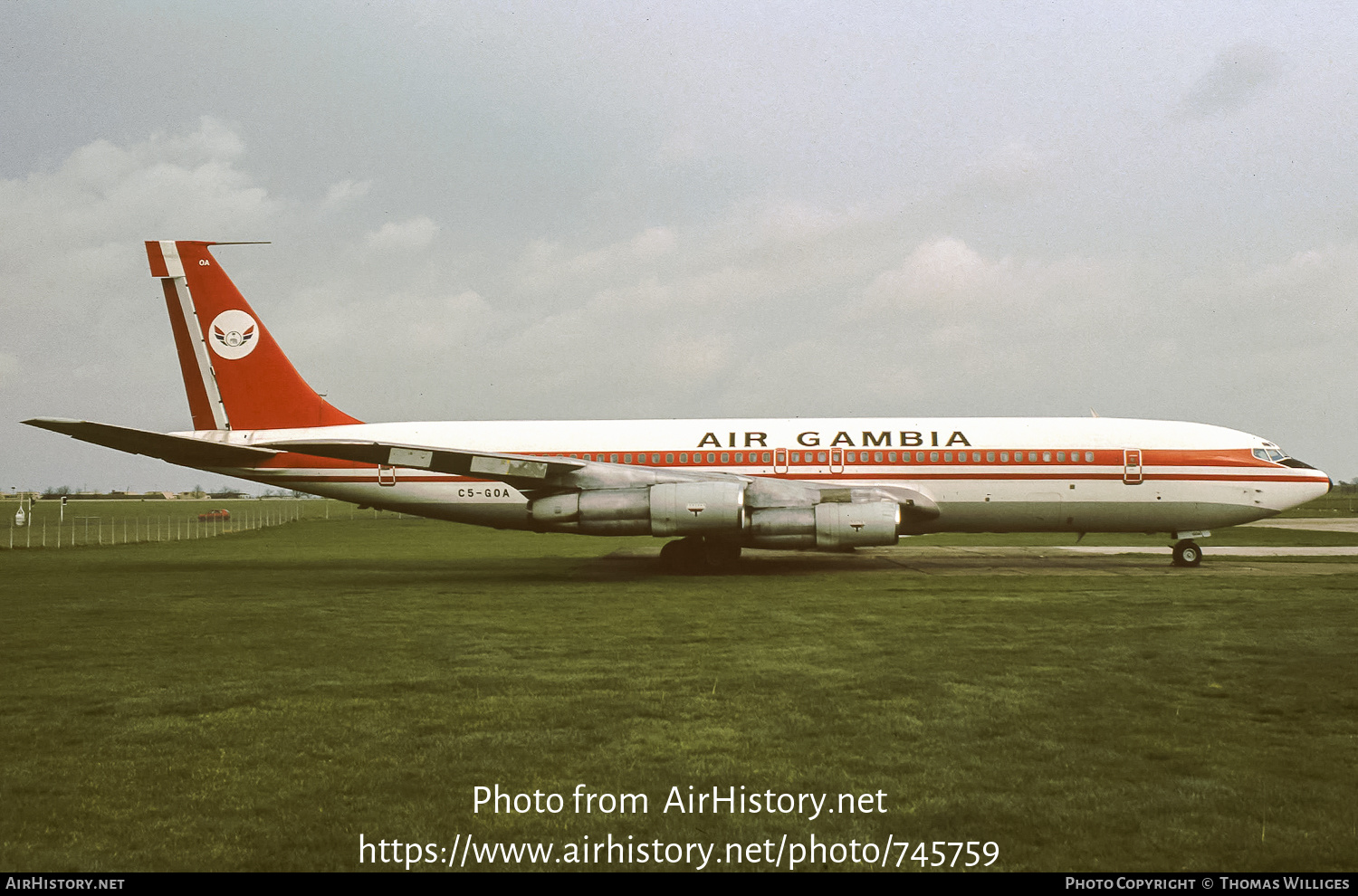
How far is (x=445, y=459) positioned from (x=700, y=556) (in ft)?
21.6

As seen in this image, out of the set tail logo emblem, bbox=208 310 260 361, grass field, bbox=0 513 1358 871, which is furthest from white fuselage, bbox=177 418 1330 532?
grass field, bbox=0 513 1358 871

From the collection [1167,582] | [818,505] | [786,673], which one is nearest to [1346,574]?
[1167,582]

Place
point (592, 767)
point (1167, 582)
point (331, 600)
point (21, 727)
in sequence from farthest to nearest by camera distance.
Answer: point (1167, 582) → point (331, 600) → point (21, 727) → point (592, 767)

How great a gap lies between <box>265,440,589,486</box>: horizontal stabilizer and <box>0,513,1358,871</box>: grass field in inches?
215

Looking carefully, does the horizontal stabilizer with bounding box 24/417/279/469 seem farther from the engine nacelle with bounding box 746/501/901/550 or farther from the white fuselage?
the engine nacelle with bounding box 746/501/901/550

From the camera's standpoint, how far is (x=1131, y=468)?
21.6m

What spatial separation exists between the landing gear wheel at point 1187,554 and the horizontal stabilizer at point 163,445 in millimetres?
21441

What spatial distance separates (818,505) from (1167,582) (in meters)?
6.81

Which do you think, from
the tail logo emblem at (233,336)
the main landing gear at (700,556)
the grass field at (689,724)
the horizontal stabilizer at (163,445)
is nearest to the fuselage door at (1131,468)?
the grass field at (689,724)

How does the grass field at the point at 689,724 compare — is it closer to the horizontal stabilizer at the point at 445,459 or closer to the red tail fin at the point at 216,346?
the horizontal stabilizer at the point at 445,459

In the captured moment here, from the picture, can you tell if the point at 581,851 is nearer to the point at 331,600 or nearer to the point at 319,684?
the point at 319,684

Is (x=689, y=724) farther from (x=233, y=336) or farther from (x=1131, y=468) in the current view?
(x=233, y=336)

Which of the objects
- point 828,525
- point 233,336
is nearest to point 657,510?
point 828,525
